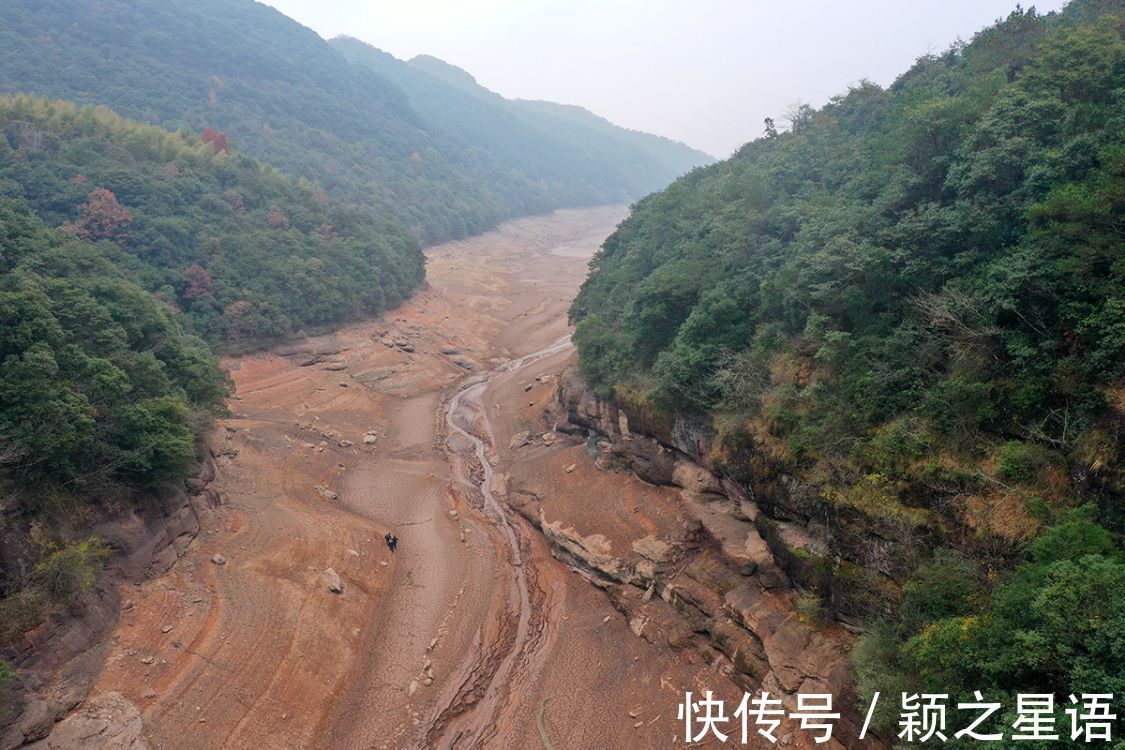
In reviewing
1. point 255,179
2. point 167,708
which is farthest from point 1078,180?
point 255,179

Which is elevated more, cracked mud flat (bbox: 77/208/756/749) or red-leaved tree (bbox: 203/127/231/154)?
red-leaved tree (bbox: 203/127/231/154)

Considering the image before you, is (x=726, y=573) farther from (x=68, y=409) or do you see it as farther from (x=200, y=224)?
(x=200, y=224)

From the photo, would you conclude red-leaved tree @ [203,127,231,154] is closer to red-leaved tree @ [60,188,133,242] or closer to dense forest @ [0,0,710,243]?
dense forest @ [0,0,710,243]

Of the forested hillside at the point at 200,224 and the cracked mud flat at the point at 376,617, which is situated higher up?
the forested hillside at the point at 200,224

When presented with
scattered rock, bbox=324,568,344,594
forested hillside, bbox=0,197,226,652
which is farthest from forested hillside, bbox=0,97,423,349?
scattered rock, bbox=324,568,344,594

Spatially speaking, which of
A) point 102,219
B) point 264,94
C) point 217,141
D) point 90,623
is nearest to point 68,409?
point 90,623

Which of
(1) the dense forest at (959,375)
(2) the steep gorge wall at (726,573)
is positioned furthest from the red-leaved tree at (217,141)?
(1) the dense forest at (959,375)

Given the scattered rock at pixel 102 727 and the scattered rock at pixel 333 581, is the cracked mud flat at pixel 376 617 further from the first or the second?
the scattered rock at pixel 102 727
